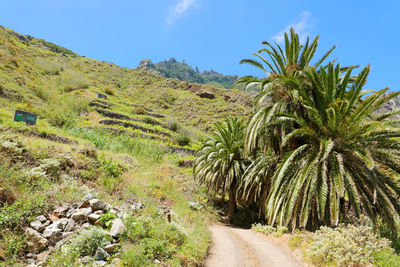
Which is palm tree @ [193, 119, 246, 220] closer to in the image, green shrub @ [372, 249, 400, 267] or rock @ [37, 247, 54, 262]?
green shrub @ [372, 249, 400, 267]

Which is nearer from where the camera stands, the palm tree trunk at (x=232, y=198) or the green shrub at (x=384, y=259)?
the green shrub at (x=384, y=259)

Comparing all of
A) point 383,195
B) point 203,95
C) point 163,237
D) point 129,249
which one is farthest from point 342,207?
point 203,95

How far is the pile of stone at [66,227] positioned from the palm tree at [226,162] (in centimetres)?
1037

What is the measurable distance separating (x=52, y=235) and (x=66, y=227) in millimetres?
451

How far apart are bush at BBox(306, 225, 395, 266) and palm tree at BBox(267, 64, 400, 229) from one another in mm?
920

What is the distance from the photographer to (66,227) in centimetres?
534

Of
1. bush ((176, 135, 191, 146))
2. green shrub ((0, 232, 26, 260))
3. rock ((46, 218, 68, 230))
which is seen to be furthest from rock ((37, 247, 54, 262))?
bush ((176, 135, 191, 146))

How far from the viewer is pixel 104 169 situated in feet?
36.0

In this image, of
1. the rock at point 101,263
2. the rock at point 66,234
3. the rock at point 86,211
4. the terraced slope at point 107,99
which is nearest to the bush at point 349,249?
the rock at point 101,263

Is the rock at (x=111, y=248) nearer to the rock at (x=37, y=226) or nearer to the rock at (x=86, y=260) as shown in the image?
the rock at (x=86, y=260)

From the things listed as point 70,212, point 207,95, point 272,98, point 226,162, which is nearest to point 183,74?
point 207,95

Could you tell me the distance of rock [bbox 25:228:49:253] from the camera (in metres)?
4.54

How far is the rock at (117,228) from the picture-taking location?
520 cm

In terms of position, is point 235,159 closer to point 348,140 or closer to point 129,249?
point 348,140
